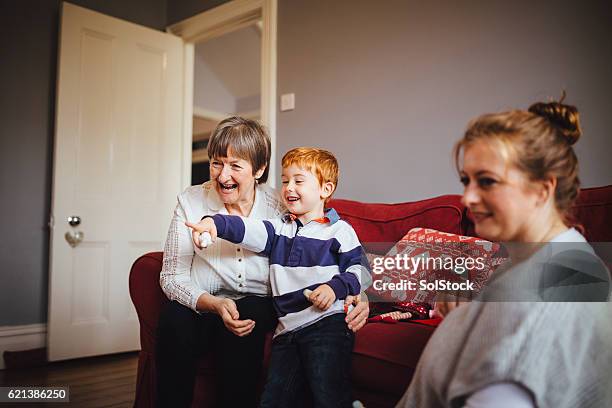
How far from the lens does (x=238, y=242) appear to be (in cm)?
151

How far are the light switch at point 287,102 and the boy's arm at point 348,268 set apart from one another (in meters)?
1.66

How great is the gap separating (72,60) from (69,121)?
14.9 inches

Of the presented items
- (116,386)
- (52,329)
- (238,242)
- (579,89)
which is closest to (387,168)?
(579,89)

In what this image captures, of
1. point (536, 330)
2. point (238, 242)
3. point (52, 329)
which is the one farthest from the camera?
point (52, 329)

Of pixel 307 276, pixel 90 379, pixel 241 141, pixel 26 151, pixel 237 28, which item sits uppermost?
pixel 237 28

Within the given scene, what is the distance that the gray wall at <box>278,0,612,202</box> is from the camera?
2010 mm

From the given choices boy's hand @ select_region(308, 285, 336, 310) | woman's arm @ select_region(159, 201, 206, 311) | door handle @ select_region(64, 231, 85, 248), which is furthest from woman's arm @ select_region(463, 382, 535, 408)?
door handle @ select_region(64, 231, 85, 248)

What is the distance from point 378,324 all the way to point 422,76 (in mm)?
1448

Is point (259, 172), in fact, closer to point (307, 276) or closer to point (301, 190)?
point (301, 190)

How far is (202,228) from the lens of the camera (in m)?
1.40

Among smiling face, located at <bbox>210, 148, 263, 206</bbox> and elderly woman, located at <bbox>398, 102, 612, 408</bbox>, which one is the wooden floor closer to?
smiling face, located at <bbox>210, 148, 263, 206</bbox>

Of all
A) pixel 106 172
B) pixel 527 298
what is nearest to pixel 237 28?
pixel 106 172

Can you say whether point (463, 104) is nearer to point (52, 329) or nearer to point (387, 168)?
point (387, 168)

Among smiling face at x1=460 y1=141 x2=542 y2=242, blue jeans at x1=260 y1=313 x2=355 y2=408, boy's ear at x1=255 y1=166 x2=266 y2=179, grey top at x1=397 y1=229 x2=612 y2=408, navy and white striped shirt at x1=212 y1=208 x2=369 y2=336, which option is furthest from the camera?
boy's ear at x1=255 y1=166 x2=266 y2=179
